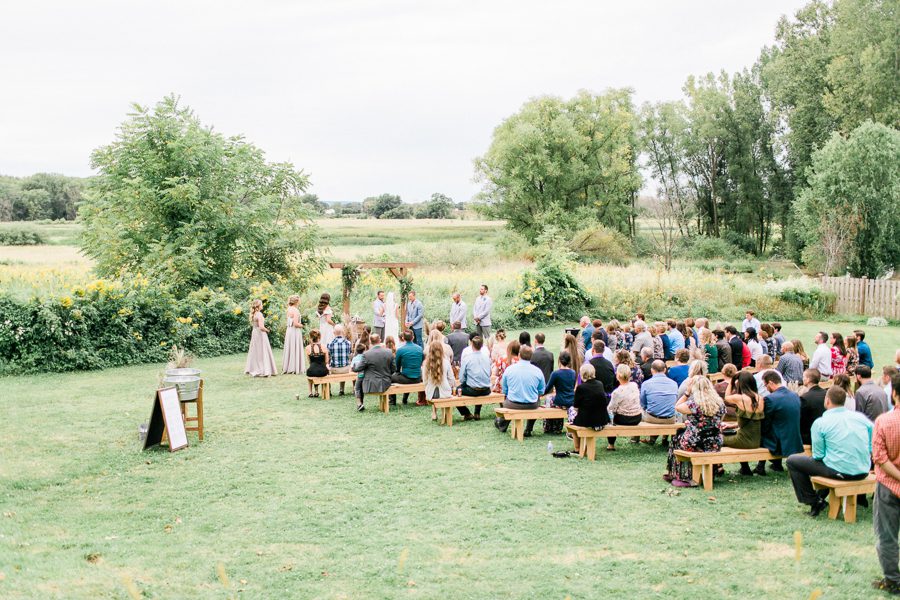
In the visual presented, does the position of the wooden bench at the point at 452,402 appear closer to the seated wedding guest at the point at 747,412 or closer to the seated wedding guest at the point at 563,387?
the seated wedding guest at the point at 563,387

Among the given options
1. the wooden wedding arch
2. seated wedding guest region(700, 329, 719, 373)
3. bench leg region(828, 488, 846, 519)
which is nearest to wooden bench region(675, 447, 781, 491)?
bench leg region(828, 488, 846, 519)

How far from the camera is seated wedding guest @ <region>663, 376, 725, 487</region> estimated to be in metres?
A: 8.73

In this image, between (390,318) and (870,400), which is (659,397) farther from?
(390,318)

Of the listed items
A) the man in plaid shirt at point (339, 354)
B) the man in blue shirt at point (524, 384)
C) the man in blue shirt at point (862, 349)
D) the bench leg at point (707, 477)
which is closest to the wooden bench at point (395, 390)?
the man in plaid shirt at point (339, 354)

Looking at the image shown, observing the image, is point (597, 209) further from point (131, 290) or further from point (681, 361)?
point (681, 361)

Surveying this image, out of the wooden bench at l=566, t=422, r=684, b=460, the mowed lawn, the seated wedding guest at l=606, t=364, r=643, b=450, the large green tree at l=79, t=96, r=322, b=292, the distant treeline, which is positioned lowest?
the mowed lawn

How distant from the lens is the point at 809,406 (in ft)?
29.9

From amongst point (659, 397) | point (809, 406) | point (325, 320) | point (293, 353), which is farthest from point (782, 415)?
point (293, 353)

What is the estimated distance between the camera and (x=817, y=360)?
1248cm

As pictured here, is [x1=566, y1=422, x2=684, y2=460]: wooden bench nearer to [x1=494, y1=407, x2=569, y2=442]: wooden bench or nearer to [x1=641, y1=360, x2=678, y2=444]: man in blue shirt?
[x1=641, y1=360, x2=678, y2=444]: man in blue shirt

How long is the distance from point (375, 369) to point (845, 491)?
25.1ft

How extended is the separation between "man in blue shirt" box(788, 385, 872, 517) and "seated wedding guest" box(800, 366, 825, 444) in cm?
144

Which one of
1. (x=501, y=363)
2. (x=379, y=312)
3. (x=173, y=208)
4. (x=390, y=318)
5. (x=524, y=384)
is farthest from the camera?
(x=173, y=208)

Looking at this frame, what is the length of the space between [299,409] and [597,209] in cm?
4574
